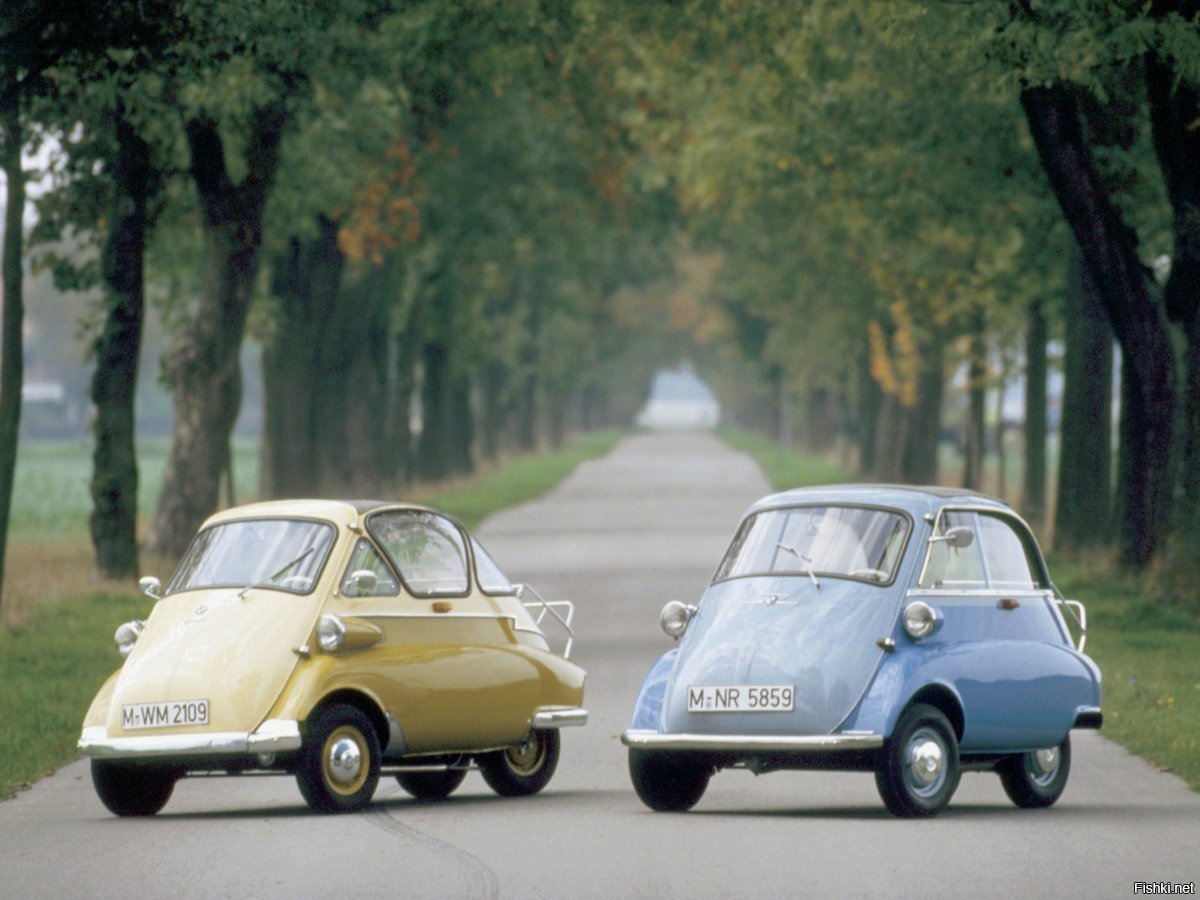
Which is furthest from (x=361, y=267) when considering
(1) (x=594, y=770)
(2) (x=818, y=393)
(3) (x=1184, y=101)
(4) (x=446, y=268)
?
(2) (x=818, y=393)

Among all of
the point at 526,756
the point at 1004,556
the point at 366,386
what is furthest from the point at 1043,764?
the point at 366,386

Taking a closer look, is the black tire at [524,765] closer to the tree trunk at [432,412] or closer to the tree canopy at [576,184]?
the tree canopy at [576,184]

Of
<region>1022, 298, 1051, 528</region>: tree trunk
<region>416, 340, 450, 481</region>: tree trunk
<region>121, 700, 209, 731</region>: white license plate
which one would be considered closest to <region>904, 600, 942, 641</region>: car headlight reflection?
<region>121, 700, 209, 731</region>: white license plate

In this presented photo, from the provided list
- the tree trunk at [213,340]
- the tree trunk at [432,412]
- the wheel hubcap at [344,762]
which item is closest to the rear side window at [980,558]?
the wheel hubcap at [344,762]

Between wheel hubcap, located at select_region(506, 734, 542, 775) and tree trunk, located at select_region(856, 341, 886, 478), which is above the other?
tree trunk, located at select_region(856, 341, 886, 478)

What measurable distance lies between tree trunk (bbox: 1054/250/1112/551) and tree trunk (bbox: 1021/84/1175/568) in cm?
373

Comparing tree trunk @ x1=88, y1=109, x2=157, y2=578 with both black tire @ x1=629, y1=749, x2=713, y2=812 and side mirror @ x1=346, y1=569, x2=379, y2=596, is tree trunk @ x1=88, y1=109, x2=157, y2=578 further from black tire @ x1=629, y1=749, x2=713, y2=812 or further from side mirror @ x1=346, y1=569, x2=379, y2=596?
black tire @ x1=629, y1=749, x2=713, y2=812

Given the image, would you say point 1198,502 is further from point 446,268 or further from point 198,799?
point 446,268

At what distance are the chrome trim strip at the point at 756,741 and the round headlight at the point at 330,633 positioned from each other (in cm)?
141

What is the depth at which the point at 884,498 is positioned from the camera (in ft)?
40.2

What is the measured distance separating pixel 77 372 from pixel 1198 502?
507 feet

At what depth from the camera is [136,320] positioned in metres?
27.0

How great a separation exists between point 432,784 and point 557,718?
2.44 feet

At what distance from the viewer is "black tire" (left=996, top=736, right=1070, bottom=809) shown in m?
12.6
